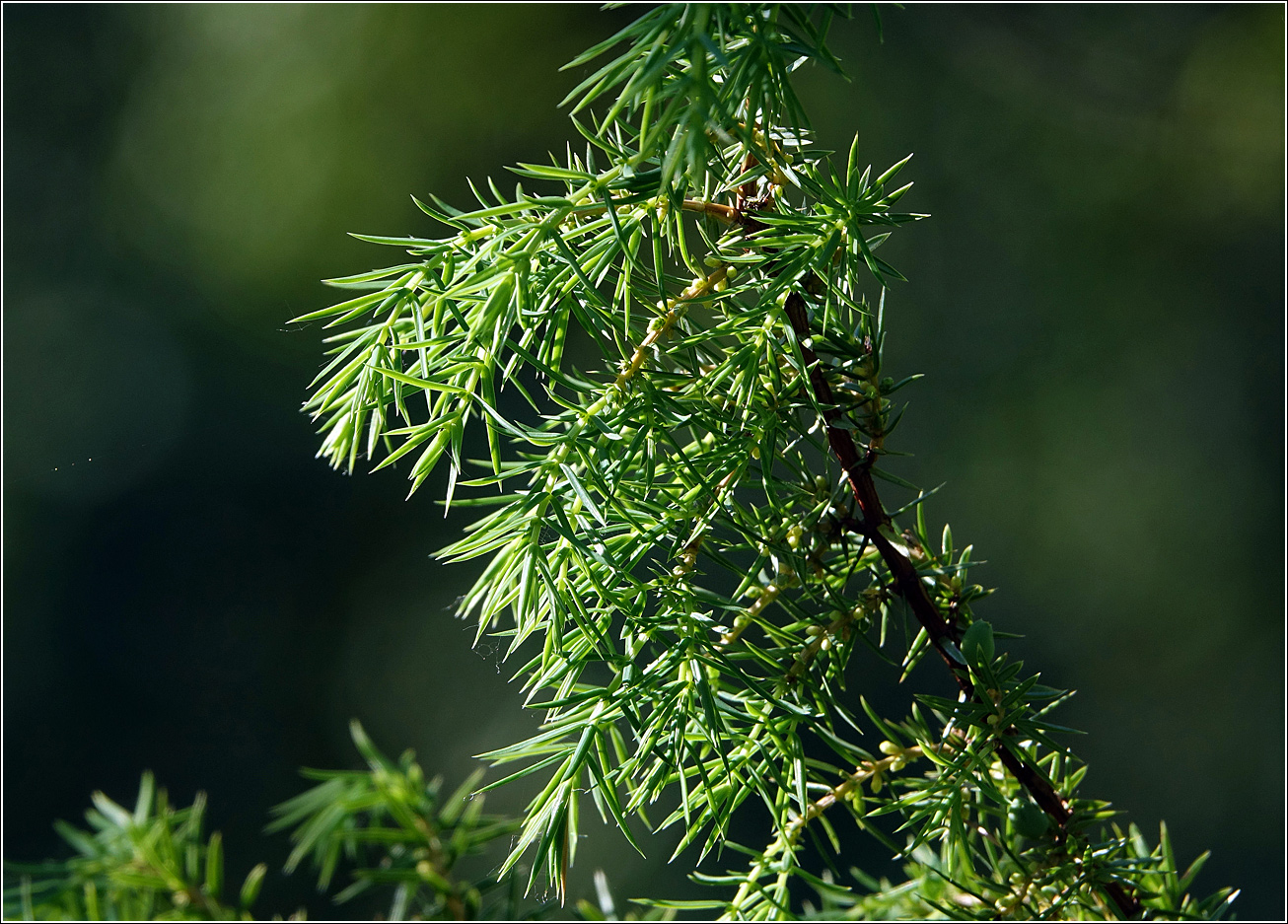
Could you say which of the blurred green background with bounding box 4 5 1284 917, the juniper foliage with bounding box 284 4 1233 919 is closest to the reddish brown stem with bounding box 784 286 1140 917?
the juniper foliage with bounding box 284 4 1233 919

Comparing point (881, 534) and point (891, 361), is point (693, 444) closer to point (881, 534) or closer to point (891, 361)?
point (881, 534)

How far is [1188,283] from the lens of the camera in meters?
1.78

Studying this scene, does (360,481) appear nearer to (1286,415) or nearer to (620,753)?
(620,753)

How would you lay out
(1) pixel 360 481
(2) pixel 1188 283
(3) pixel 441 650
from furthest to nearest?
(2) pixel 1188 283
(3) pixel 441 650
(1) pixel 360 481

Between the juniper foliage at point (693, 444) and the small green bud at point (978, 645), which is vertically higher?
the juniper foliage at point (693, 444)

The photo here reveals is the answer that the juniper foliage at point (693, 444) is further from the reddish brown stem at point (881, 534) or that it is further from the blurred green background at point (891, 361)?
the blurred green background at point (891, 361)

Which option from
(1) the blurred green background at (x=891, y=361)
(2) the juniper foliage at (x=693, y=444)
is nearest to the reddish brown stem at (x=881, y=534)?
(2) the juniper foliage at (x=693, y=444)

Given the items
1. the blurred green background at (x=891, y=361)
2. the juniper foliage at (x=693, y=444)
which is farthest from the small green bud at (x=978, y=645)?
the blurred green background at (x=891, y=361)

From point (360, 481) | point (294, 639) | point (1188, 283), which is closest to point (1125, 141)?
point (1188, 283)

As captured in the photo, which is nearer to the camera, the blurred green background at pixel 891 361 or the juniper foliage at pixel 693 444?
the juniper foliage at pixel 693 444

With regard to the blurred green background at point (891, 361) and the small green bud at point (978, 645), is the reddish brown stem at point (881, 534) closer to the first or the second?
the small green bud at point (978, 645)

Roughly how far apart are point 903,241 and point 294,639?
1.21 meters

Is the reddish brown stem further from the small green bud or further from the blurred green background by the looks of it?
the blurred green background

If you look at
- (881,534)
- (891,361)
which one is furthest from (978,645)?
(891,361)
